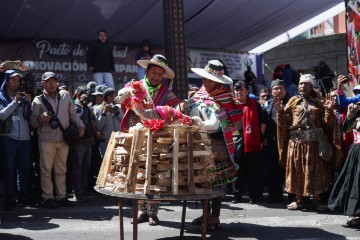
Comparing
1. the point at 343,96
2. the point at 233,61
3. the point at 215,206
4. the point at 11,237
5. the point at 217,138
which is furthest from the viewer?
the point at 233,61

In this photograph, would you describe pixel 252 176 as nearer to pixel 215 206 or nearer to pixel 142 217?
pixel 215 206

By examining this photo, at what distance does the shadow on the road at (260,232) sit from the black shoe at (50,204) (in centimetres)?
199

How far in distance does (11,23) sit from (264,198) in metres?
7.32

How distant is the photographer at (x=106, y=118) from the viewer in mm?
9445

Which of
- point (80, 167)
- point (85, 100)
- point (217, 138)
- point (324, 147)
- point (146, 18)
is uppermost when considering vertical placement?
point (146, 18)

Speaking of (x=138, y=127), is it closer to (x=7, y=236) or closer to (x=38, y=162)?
(x=7, y=236)

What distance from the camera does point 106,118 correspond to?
9477mm

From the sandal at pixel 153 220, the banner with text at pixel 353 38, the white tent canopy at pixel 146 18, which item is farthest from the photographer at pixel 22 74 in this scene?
the banner with text at pixel 353 38

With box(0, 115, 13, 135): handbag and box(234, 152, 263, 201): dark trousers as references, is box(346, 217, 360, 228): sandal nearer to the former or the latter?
box(234, 152, 263, 201): dark trousers

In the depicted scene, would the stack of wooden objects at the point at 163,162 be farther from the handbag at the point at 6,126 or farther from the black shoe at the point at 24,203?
the black shoe at the point at 24,203

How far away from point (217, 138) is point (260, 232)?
129 centimetres

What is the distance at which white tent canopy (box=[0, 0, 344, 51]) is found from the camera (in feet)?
40.2

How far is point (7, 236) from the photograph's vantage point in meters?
→ 6.31

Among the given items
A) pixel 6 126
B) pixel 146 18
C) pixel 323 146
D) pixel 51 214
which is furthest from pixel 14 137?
pixel 146 18
